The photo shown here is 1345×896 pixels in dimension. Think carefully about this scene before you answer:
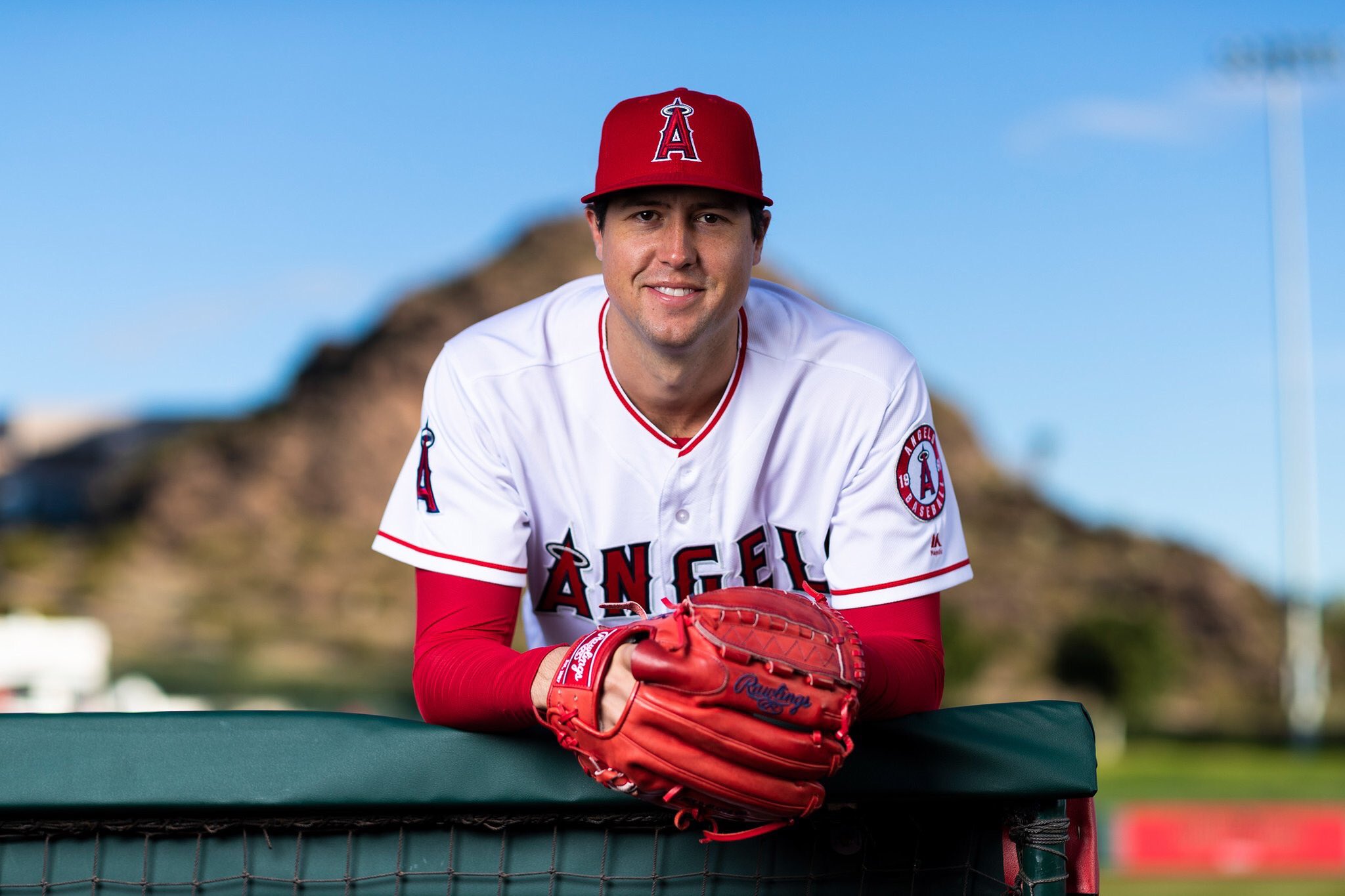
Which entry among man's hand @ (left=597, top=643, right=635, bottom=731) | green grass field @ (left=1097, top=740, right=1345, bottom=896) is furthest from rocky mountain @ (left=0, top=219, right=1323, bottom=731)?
man's hand @ (left=597, top=643, right=635, bottom=731)

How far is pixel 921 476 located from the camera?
188cm

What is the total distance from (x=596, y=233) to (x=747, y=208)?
0.24m

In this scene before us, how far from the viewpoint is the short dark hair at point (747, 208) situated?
5.91 feet

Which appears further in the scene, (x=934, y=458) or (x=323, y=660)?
(x=323, y=660)

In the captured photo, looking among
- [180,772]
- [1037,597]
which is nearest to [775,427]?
[180,772]

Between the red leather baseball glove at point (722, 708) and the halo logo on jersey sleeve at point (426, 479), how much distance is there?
A: 22.3 inches

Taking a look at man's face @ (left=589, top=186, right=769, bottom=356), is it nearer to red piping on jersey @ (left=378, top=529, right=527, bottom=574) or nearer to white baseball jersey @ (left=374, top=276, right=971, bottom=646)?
white baseball jersey @ (left=374, top=276, right=971, bottom=646)

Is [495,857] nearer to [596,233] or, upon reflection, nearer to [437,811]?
[437,811]

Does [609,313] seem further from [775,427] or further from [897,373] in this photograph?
[897,373]

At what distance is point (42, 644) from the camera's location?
16.0 metres

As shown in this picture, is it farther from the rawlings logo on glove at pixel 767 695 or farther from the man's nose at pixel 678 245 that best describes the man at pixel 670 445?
the rawlings logo on glove at pixel 767 695

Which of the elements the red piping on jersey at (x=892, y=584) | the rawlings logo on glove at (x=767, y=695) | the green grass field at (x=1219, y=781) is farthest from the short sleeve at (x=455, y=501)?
the green grass field at (x=1219, y=781)

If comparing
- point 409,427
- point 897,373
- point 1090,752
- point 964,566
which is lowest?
Result: point 1090,752

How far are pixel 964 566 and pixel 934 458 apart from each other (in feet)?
0.53
